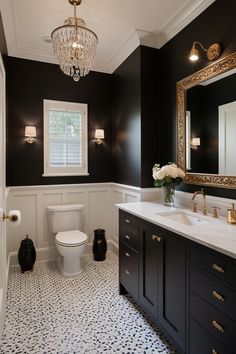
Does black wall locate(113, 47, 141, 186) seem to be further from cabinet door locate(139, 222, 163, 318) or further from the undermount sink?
cabinet door locate(139, 222, 163, 318)

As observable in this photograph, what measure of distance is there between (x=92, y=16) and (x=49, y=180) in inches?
82.5

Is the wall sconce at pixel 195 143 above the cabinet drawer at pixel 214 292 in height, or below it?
above

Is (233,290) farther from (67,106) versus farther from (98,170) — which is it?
(67,106)

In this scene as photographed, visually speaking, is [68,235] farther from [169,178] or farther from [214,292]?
[214,292]

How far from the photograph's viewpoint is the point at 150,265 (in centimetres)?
195

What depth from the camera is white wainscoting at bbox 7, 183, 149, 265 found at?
320cm

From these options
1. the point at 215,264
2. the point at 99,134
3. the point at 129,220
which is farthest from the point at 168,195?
the point at 99,134

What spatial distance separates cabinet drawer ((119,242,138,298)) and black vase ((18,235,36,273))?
49.9 inches

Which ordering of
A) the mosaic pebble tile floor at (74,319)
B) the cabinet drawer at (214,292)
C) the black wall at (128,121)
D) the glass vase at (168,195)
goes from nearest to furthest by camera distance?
the cabinet drawer at (214,292) < the mosaic pebble tile floor at (74,319) < the glass vase at (168,195) < the black wall at (128,121)

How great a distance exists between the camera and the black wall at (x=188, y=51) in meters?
1.98

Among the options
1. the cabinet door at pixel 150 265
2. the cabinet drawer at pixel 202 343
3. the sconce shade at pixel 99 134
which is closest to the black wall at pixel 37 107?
the sconce shade at pixel 99 134

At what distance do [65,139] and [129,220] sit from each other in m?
1.78

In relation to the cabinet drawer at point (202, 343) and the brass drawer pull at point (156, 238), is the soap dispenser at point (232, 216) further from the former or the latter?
the cabinet drawer at point (202, 343)

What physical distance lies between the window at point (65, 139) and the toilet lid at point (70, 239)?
2.91ft
